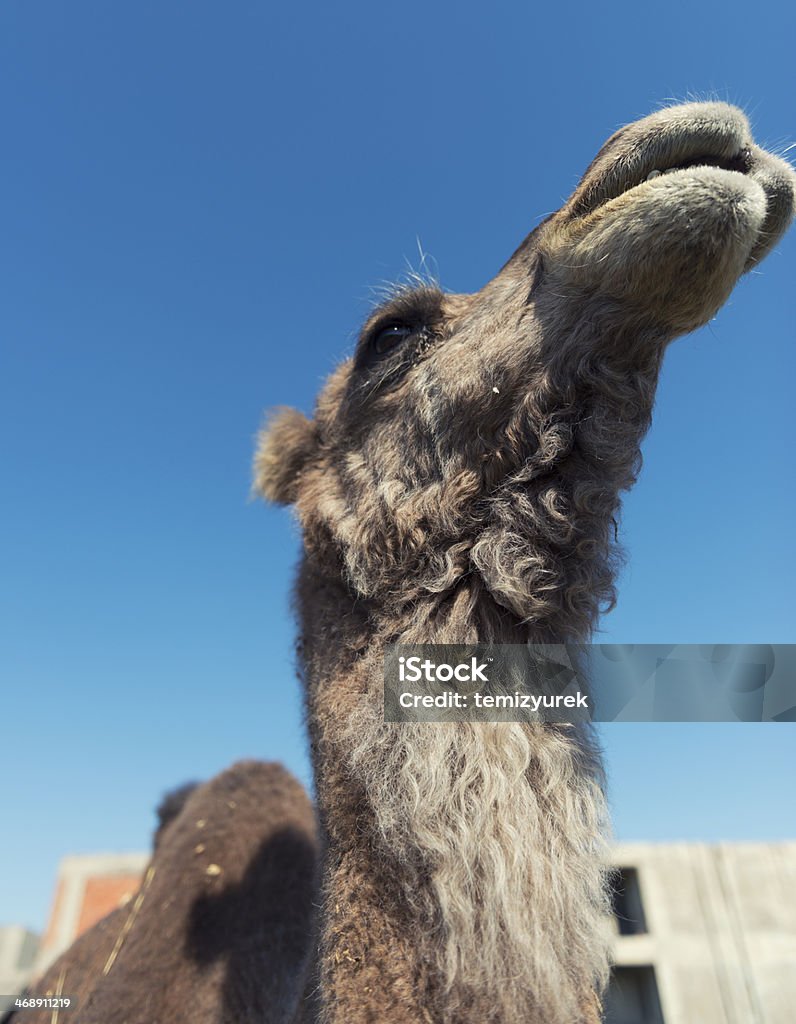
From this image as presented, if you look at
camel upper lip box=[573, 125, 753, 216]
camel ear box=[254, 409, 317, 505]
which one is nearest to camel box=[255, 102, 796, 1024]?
camel upper lip box=[573, 125, 753, 216]

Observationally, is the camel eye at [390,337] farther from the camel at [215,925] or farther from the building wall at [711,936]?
the building wall at [711,936]

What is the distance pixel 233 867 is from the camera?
338 centimetres

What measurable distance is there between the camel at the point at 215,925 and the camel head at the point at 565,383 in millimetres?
1396

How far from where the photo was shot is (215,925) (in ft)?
10.1

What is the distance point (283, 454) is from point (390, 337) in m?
0.74

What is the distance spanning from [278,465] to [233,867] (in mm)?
2005

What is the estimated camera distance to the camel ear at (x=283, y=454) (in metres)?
3.02

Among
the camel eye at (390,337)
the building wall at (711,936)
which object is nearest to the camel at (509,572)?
the camel eye at (390,337)

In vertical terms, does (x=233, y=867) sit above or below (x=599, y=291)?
below

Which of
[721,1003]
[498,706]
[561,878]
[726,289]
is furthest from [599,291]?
[721,1003]

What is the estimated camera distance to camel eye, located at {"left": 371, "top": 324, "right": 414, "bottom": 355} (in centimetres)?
265

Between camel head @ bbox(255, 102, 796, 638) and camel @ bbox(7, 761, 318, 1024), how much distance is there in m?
1.40

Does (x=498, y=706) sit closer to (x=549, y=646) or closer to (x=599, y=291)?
(x=549, y=646)

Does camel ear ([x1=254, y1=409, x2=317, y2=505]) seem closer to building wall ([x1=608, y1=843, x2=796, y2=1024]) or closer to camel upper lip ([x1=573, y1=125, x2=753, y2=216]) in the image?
camel upper lip ([x1=573, y1=125, x2=753, y2=216])
